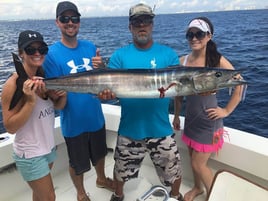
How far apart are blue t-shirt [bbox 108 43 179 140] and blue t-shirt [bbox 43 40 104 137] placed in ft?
1.10

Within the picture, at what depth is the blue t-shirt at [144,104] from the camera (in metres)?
2.77

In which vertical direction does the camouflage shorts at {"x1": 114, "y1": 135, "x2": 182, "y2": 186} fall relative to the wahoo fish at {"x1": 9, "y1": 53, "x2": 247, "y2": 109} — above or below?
below

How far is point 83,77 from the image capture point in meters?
2.66

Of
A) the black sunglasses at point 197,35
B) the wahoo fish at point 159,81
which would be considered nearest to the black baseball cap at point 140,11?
the black sunglasses at point 197,35

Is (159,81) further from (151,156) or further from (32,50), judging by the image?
(32,50)

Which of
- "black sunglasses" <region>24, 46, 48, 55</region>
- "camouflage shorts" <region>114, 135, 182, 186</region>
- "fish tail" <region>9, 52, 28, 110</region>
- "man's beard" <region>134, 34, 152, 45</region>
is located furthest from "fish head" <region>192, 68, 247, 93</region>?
"fish tail" <region>9, 52, 28, 110</region>

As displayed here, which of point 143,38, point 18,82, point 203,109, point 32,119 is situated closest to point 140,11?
point 143,38

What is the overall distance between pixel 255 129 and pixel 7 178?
602cm

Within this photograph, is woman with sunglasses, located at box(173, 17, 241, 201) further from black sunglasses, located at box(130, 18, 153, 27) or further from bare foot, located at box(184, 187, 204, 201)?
black sunglasses, located at box(130, 18, 153, 27)

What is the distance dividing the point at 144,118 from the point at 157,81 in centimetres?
48

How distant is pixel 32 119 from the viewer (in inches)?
96.7

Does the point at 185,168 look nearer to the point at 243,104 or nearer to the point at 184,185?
the point at 184,185

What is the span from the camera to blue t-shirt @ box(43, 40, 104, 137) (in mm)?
2848

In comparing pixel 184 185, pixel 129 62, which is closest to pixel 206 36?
pixel 129 62
